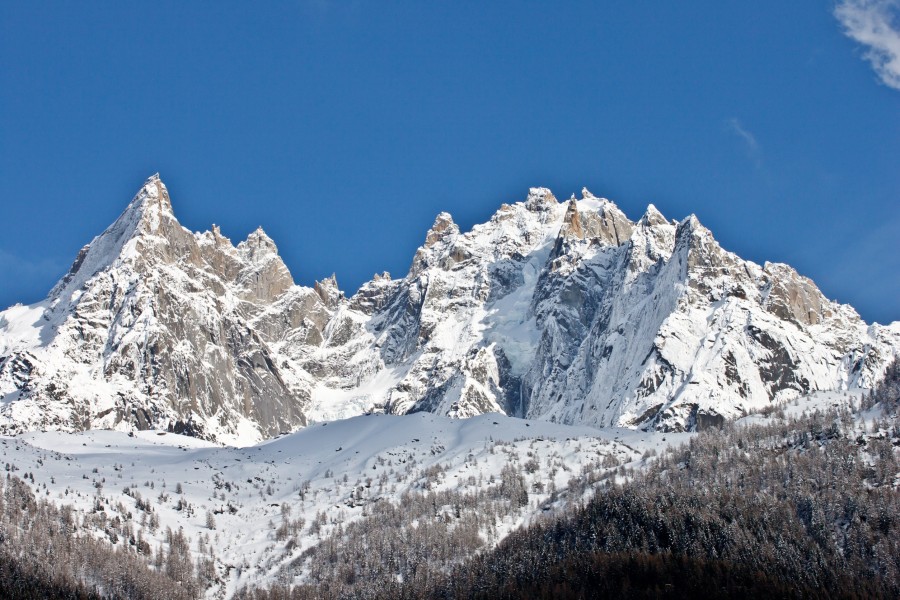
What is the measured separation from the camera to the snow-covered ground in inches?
5664

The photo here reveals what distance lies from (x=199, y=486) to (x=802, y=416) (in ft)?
279

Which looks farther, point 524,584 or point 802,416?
point 802,416

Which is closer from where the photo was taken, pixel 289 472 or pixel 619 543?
pixel 619 543

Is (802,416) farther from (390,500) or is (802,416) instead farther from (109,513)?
(109,513)

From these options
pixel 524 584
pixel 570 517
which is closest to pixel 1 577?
pixel 524 584

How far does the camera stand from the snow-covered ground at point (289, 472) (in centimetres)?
14388

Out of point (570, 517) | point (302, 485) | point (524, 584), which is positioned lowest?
point (524, 584)

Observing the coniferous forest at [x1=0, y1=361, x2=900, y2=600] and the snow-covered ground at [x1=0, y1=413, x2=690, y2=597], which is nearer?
the coniferous forest at [x1=0, y1=361, x2=900, y2=600]

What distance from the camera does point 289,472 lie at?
176m

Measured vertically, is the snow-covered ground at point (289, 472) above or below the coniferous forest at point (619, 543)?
above

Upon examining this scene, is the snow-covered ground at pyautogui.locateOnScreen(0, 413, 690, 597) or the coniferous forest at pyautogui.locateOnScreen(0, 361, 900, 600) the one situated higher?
the snow-covered ground at pyautogui.locateOnScreen(0, 413, 690, 597)

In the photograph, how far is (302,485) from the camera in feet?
545

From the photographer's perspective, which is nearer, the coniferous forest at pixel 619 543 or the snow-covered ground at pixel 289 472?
the coniferous forest at pixel 619 543

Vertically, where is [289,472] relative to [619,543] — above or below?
above
